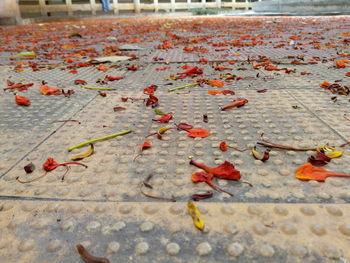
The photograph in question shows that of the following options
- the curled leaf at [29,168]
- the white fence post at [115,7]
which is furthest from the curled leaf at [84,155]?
the white fence post at [115,7]

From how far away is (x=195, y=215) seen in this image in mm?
1085

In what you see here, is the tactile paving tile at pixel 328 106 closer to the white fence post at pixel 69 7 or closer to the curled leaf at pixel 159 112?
the curled leaf at pixel 159 112

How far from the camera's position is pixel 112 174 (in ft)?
4.50

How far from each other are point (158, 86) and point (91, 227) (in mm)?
1887

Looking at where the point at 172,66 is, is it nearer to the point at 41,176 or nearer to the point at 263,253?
the point at 41,176

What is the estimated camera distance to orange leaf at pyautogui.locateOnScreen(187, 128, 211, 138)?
1.71 m

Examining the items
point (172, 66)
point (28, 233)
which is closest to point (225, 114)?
point (28, 233)

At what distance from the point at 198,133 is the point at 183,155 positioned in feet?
0.87

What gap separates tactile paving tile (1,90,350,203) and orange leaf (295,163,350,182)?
0.10 ft

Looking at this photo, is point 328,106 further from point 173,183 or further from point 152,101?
point 173,183

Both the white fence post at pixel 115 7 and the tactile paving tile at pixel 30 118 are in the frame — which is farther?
the white fence post at pixel 115 7

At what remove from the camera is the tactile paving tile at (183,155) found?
123 cm

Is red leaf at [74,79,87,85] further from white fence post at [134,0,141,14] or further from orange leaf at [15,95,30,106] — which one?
white fence post at [134,0,141,14]

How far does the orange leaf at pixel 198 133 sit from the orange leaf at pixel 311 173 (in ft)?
1.90
